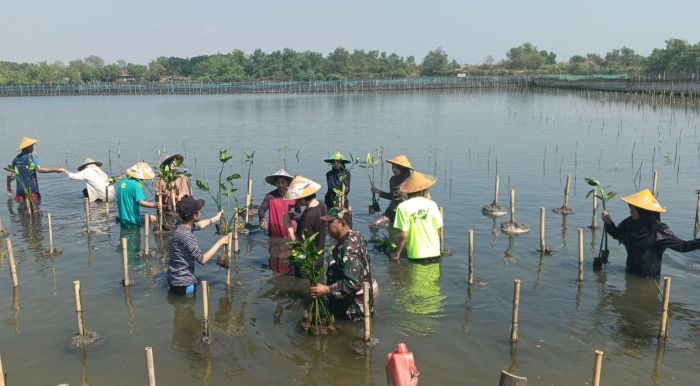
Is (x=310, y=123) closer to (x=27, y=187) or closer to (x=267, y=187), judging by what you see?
(x=267, y=187)

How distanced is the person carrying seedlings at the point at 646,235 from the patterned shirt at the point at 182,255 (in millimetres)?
6543

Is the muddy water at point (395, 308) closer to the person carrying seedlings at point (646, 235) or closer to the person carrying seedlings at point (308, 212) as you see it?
the person carrying seedlings at point (646, 235)

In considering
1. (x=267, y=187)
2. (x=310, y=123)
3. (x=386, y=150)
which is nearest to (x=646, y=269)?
(x=267, y=187)

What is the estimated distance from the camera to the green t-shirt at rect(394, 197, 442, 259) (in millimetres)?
9719

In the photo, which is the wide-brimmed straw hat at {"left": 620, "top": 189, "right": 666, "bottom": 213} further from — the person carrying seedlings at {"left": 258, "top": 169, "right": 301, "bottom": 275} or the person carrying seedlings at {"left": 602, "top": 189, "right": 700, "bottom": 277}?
the person carrying seedlings at {"left": 258, "top": 169, "right": 301, "bottom": 275}

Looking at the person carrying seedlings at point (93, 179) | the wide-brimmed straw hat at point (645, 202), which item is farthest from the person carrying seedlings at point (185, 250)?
the person carrying seedlings at point (93, 179)

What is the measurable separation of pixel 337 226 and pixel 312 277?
85cm

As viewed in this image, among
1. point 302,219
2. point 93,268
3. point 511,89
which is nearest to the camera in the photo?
point 302,219

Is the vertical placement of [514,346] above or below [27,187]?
below

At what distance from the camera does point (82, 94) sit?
288 feet

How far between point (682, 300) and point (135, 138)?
3037 cm

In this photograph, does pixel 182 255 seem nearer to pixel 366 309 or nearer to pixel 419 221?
pixel 366 309

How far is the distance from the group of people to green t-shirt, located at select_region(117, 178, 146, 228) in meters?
0.02

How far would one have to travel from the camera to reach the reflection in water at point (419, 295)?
842cm
